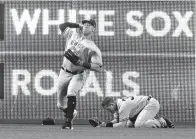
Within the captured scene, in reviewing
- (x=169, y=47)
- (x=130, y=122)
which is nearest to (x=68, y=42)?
(x=130, y=122)

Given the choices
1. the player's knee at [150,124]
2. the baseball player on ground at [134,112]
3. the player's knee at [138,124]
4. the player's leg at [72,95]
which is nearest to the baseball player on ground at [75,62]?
the player's leg at [72,95]

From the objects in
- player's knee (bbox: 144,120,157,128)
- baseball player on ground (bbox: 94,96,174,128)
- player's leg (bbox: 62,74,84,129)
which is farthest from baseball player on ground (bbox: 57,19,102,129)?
player's knee (bbox: 144,120,157,128)

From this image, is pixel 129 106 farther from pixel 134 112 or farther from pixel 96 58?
pixel 96 58

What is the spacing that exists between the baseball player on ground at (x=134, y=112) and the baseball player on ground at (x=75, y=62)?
0.76 metres

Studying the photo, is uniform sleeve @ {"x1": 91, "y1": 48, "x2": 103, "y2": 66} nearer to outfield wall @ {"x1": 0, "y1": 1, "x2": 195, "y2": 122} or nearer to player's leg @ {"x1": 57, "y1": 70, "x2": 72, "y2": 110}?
player's leg @ {"x1": 57, "y1": 70, "x2": 72, "y2": 110}

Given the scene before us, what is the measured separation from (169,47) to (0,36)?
3.35 meters

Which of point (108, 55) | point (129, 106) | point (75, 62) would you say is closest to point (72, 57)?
point (75, 62)

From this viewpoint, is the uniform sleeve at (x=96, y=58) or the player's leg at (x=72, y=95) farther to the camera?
the uniform sleeve at (x=96, y=58)

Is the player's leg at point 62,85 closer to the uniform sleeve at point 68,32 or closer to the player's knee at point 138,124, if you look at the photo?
the uniform sleeve at point 68,32

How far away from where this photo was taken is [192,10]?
547 inches

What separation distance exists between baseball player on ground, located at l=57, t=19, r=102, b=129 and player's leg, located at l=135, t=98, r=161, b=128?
3.83ft

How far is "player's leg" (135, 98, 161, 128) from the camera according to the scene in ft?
33.3

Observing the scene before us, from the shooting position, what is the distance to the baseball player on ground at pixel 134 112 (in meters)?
9.98

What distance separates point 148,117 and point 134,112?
26 centimetres
